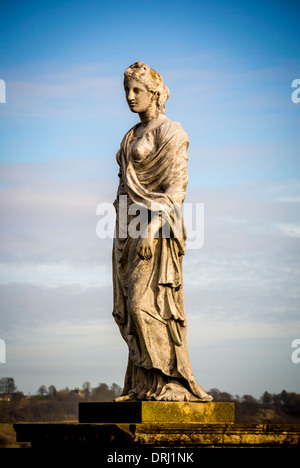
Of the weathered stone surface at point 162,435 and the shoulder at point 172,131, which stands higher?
the shoulder at point 172,131

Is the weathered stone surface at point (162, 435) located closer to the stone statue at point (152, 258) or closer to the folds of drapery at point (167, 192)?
the stone statue at point (152, 258)

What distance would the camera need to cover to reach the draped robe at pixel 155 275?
13.3m

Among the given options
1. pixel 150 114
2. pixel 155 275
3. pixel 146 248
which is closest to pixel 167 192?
pixel 146 248

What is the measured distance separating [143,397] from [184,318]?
128cm

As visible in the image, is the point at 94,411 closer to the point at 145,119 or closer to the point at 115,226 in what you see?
the point at 115,226

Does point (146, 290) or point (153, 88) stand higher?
point (153, 88)

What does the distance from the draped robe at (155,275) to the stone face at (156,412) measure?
0.58 ft

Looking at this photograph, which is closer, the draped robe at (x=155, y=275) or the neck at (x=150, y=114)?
the draped robe at (x=155, y=275)

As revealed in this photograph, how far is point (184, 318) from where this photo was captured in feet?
44.4

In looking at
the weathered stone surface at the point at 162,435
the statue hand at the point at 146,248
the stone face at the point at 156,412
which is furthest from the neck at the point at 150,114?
the weathered stone surface at the point at 162,435

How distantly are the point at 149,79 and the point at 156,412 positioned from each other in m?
4.93

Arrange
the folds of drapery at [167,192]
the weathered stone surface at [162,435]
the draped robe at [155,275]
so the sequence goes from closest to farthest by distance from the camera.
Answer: the weathered stone surface at [162,435] → the draped robe at [155,275] → the folds of drapery at [167,192]

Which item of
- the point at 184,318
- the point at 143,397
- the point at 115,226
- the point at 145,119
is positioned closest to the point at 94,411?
the point at 143,397
